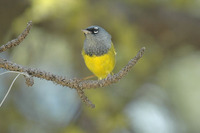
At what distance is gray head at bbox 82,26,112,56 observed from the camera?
79.6 inches

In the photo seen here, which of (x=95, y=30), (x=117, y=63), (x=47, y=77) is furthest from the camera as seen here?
(x=117, y=63)

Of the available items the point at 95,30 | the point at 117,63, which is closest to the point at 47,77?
the point at 95,30

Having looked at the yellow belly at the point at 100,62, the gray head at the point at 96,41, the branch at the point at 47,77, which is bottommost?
the branch at the point at 47,77

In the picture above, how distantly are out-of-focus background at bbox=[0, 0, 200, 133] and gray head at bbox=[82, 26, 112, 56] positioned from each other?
1108 mm

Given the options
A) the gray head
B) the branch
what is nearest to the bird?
the gray head

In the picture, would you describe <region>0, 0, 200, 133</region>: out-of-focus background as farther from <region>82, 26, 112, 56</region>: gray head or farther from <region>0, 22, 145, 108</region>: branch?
<region>0, 22, 145, 108</region>: branch

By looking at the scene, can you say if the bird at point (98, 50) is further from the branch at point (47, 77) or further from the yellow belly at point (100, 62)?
the branch at point (47, 77)

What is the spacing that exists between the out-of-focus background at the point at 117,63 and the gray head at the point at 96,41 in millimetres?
1108

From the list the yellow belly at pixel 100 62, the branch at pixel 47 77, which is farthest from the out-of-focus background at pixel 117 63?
the branch at pixel 47 77

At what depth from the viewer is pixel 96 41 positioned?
2041mm

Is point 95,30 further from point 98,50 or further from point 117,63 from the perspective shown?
point 117,63

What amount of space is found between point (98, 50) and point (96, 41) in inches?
3.1

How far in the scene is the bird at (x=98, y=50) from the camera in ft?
6.66

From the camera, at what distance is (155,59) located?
4059mm
